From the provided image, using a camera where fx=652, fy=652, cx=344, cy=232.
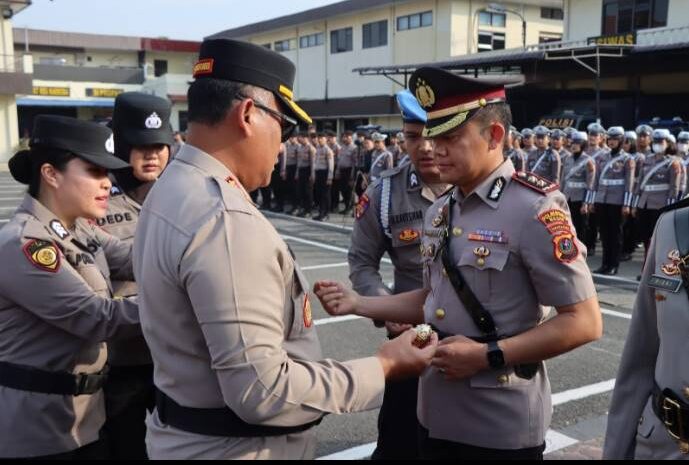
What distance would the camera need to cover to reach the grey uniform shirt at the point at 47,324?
7.42 ft

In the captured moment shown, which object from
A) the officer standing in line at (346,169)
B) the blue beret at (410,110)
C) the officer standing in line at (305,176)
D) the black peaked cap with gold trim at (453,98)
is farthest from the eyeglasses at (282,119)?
the officer standing in line at (346,169)

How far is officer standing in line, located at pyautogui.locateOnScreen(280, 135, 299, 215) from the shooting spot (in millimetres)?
17188

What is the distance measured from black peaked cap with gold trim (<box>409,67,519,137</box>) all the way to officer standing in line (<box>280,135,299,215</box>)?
14.5m

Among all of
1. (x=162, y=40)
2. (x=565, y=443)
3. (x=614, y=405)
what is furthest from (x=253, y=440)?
(x=162, y=40)

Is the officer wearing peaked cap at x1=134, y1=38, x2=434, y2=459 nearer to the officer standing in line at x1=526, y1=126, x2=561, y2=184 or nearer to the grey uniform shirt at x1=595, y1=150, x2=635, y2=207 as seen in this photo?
the grey uniform shirt at x1=595, y1=150, x2=635, y2=207

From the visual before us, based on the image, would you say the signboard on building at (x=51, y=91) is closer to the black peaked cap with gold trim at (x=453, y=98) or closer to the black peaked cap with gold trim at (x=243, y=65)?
the black peaked cap with gold trim at (x=453, y=98)

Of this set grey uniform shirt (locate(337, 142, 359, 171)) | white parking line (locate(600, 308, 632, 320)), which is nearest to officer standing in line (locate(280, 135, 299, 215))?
grey uniform shirt (locate(337, 142, 359, 171))

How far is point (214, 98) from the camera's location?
1.74 metres

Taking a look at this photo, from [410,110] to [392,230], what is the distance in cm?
60

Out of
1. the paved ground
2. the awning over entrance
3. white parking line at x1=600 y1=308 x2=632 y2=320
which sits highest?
the awning over entrance

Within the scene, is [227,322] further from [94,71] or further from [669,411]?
[94,71]

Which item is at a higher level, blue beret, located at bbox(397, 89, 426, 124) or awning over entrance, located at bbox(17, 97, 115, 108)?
awning over entrance, located at bbox(17, 97, 115, 108)

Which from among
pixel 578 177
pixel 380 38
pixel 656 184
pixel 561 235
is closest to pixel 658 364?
pixel 561 235

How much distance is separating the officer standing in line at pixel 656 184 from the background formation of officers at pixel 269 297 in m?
7.72
